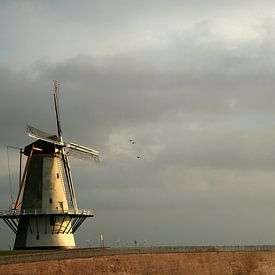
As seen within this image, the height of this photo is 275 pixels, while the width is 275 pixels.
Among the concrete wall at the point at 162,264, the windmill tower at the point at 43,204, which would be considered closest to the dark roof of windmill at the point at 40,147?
the windmill tower at the point at 43,204

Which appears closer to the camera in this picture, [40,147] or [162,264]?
[162,264]

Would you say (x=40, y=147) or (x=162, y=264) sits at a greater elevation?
(x=40, y=147)

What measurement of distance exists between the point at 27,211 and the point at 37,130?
8.03 metres

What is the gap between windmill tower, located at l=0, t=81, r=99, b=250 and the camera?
54625 millimetres

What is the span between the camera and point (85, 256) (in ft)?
144

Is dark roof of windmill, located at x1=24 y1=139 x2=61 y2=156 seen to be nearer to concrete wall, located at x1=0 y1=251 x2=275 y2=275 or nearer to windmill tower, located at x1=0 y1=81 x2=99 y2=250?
windmill tower, located at x1=0 y1=81 x2=99 y2=250

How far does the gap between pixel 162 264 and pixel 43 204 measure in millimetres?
12381

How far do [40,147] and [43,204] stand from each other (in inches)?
222

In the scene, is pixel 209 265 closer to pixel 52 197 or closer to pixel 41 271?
pixel 52 197

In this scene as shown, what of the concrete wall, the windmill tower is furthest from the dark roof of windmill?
the concrete wall

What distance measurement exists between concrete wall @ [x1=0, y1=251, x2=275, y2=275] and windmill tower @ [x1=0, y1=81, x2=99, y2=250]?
31.2ft

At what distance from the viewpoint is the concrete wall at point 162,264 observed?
40.0m

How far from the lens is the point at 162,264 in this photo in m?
51.1

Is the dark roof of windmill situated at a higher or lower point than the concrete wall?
higher
